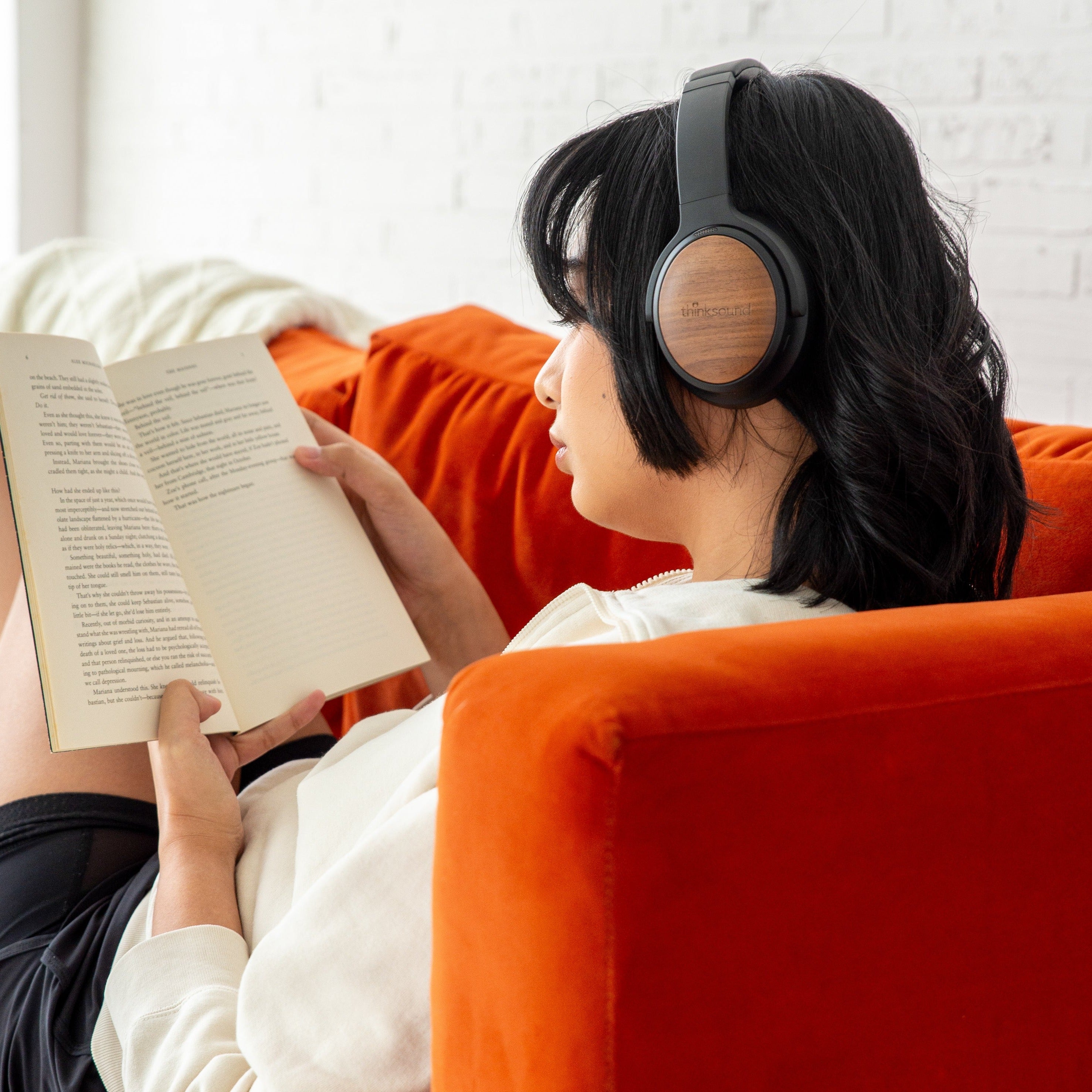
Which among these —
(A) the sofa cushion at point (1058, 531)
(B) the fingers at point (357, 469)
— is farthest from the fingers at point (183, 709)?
(A) the sofa cushion at point (1058, 531)

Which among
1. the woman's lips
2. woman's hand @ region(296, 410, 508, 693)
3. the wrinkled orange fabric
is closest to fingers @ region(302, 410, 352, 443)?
woman's hand @ region(296, 410, 508, 693)

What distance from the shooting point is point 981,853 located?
0.44 meters

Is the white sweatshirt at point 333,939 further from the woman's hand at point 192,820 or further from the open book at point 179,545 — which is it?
the open book at point 179,545

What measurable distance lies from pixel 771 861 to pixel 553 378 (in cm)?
48

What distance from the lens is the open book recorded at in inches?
29.0

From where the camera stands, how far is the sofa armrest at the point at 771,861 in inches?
14.7

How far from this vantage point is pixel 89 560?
0.76 metres

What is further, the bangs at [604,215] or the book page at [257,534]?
the book page at [257,534]

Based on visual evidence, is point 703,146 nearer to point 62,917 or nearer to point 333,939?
point 333,939

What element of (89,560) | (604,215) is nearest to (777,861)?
(604,215)

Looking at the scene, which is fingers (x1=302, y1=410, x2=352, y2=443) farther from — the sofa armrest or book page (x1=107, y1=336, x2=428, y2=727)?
the sofa armrest

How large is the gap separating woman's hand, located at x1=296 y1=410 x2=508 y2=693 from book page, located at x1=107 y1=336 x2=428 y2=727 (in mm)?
56

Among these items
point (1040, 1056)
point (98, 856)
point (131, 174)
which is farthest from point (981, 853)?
point (131, 174)

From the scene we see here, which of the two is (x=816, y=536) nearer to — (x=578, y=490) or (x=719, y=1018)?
(x=578, y=490)
